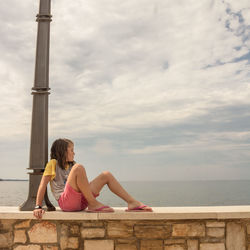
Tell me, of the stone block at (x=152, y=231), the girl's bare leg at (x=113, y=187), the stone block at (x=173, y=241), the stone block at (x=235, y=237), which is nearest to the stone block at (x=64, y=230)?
the girl's bare leg at (x=113, y=187)

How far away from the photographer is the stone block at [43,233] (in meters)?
3.75

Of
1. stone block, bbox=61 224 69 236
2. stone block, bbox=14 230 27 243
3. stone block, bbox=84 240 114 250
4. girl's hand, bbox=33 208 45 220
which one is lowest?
stone block, bbox=84 240 114 250

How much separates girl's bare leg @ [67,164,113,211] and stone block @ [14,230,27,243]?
2.68 feet

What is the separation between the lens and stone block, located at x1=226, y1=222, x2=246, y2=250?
12.3 ft

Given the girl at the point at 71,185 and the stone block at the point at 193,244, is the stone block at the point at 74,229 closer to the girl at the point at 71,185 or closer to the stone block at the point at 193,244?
the girl at the point at 71,185

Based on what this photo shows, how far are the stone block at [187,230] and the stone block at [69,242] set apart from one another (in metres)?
1.11

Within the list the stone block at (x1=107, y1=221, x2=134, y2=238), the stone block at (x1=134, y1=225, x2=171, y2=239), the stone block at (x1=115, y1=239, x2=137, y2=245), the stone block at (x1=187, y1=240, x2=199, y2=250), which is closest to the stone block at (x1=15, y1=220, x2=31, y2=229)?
the stone block at (x1=107, y1=221, x2=134, y2=238)

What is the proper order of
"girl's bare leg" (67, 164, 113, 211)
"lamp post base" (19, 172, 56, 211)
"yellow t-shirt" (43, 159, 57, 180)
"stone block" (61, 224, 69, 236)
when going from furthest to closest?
"lamp post base" (19, 172, 56, 211), "yellow t-shirt" (43, 159, 57, 180), "stone block" (61, 224, 69, 236), "girl's bare leg" (67, 164, 113, 211)

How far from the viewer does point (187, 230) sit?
3711 millimetres

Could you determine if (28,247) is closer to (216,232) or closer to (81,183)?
(81,183)

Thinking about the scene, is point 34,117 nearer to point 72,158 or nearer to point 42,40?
point 72,158

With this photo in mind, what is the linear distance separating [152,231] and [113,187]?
663mm

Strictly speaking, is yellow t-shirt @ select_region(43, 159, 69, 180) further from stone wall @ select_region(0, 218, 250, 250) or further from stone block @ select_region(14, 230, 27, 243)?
stone block @ select_region(14, 230, 27, 243)

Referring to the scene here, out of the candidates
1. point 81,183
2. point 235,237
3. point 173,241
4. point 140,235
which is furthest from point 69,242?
point 235,237
